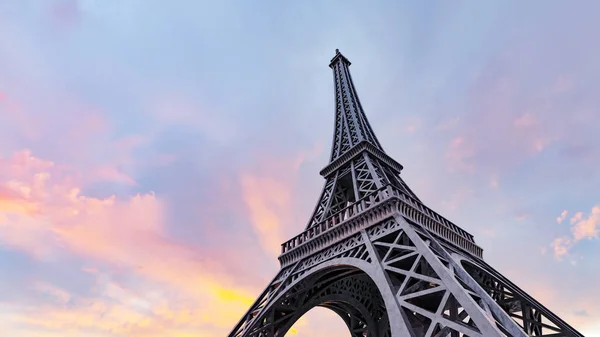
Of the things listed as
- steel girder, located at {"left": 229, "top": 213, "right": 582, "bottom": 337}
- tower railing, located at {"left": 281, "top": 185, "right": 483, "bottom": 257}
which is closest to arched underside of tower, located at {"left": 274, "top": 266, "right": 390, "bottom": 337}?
steel girder, located at {"left": 229, "top": 213, "right": 582, "bottom": 337}

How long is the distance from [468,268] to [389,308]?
895cm

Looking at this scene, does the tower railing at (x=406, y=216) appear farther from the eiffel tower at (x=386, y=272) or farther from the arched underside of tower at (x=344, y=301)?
the arched underside of tower at (x=344, y=301)

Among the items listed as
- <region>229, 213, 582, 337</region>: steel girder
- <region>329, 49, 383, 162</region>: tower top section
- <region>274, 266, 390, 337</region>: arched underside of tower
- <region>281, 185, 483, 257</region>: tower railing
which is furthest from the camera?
<region>329, 49, 383, 162</region>: tower top section

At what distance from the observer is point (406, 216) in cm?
1584

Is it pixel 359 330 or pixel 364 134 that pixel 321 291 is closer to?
pixel 359 330

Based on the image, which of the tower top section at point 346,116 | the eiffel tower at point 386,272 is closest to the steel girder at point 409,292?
the eiffel tower at point 386,272

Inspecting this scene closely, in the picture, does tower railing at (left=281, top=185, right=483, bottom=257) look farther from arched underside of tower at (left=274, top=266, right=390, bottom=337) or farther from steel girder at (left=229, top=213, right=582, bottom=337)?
arched underside of tower at (left=274, top=266, right=390, bottom=337)

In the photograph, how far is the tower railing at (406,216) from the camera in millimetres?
16359

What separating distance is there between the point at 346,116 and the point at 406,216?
17705 millimetres

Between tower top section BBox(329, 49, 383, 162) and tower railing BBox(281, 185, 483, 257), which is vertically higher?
tower top section BBox(329, 49, 383, 162)

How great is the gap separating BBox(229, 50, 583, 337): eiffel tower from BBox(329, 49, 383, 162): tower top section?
0.38 meters

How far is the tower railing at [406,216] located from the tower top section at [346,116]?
25.9 feet

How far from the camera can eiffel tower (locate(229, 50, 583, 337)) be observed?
11117mm

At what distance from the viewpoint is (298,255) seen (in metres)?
20.2
